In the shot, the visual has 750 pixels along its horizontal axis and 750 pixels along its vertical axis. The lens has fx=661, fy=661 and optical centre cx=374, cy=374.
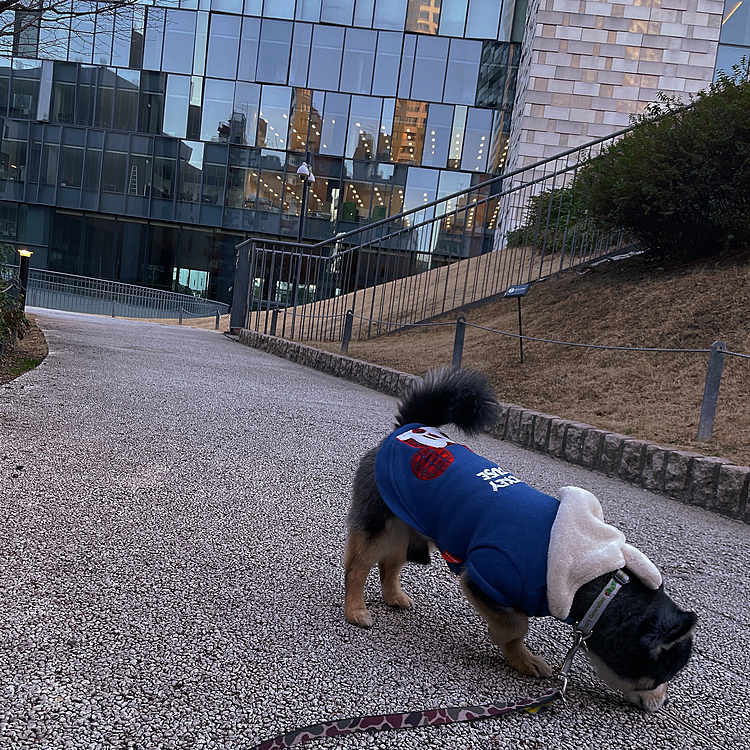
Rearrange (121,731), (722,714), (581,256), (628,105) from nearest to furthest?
(121,731), (722,714), (581,256), (628,105)

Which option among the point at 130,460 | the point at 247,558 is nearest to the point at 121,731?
the point at 247,558

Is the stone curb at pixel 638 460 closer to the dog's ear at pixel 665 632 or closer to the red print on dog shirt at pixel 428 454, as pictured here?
the red print on dog shirt at pixel 428 454

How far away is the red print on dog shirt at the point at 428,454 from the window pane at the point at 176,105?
86.1ft

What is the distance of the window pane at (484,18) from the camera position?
945 inches

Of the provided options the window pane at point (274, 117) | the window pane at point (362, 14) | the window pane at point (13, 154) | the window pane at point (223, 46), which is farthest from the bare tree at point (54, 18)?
the window pane at point (13, 154)

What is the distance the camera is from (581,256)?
10.2 m

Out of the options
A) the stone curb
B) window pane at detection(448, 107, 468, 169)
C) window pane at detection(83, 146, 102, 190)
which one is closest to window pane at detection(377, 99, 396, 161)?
window pane at detection(448, 107, 468, 169)

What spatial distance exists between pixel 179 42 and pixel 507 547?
2787 cm

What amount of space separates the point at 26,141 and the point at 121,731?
29.4m

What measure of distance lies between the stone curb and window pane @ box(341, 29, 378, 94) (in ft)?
71.6

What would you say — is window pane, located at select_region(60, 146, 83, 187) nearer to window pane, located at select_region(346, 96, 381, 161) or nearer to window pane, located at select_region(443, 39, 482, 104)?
window pane, located at select_region(346, 96, 381, 161)

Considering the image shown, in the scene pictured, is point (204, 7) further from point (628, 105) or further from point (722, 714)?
point (722, 714)

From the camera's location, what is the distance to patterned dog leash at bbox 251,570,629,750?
151 cm

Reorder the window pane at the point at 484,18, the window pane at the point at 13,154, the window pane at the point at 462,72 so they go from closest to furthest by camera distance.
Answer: the window pane at the point at 484,18, the window pane at the point at 462,72, the window pane at the point at 13,154
